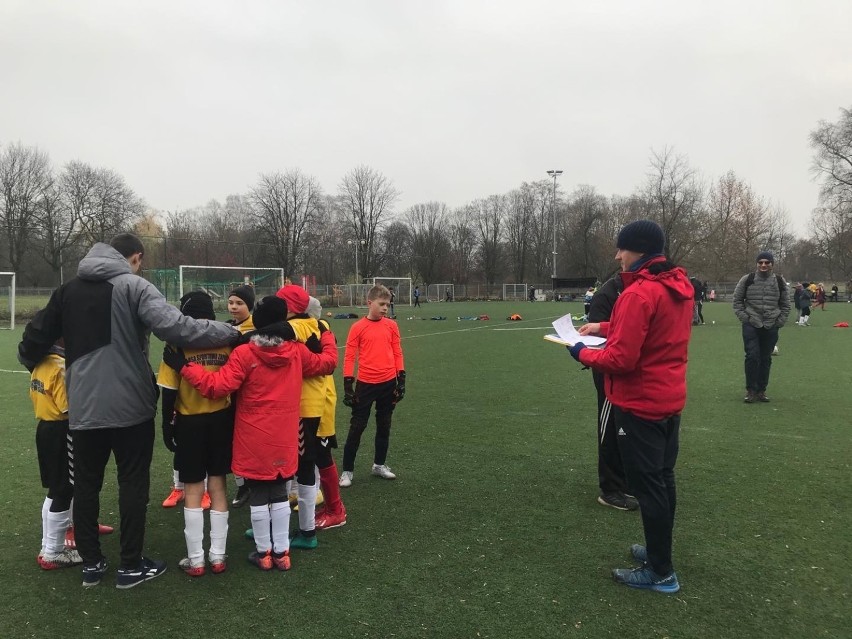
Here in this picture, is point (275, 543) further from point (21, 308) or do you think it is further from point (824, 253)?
point (824, 253)

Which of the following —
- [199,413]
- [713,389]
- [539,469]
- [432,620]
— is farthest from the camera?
[713,389]

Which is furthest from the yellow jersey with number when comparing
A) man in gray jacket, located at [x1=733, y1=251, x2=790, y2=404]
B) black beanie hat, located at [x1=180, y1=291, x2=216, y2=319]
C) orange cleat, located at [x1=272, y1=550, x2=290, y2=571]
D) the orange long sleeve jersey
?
man in gray jacket, located at [x1=733, y1=251, x2=790, y2=404]

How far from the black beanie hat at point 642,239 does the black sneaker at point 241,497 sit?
3.40 meters

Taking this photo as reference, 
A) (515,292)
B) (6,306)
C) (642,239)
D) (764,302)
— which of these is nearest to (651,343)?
(642,239)

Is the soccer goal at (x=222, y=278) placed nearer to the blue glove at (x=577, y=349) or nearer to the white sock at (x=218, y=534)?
the white sock at (x=218, y=534)

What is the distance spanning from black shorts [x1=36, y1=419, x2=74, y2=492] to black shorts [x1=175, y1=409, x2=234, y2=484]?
0.74 m

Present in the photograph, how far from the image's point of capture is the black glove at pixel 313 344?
393 centimetres

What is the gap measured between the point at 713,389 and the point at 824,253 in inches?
2419

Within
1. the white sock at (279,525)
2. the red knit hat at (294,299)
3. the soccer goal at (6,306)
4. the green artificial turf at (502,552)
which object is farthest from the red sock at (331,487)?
the soccer goal at (6,306)

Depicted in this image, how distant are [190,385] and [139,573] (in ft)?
3.72

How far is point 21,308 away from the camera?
29.1 metres

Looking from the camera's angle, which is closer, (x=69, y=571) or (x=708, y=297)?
(x=69, y=571)

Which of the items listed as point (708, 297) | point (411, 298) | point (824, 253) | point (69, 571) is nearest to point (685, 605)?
point (69, 571)

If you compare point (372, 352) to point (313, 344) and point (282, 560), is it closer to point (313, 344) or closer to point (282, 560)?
point (313, 344)
